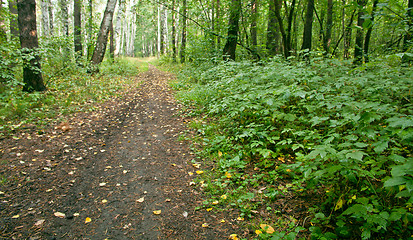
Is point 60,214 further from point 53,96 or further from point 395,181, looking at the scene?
point 53,96

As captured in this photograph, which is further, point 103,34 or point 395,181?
point 103,34

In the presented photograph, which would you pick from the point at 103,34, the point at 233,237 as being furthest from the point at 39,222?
the point at 103,34

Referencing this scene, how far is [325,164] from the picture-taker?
2.89 meters

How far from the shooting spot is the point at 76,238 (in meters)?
2.54

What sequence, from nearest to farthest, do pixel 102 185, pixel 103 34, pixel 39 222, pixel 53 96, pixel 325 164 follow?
→ pixel 39 222 < pixel 325 164 < pixel 102 185 < pixel 53 96 < pixel 103 34

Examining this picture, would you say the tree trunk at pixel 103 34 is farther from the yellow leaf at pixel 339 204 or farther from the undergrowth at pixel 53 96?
the yellow leaf at pixel 339 204

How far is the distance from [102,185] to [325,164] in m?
3.58

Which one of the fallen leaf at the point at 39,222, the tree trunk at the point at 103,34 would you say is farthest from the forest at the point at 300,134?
the tree trunk at the point at 103,34

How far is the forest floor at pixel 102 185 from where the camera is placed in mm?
2688

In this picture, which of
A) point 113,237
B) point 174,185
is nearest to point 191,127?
point 174,185

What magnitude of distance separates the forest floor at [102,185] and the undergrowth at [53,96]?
0.67 meters

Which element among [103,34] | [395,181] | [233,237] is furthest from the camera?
[103,34]

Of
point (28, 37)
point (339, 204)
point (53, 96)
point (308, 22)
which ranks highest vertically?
point (308, 22)

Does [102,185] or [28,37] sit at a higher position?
[28,37]
